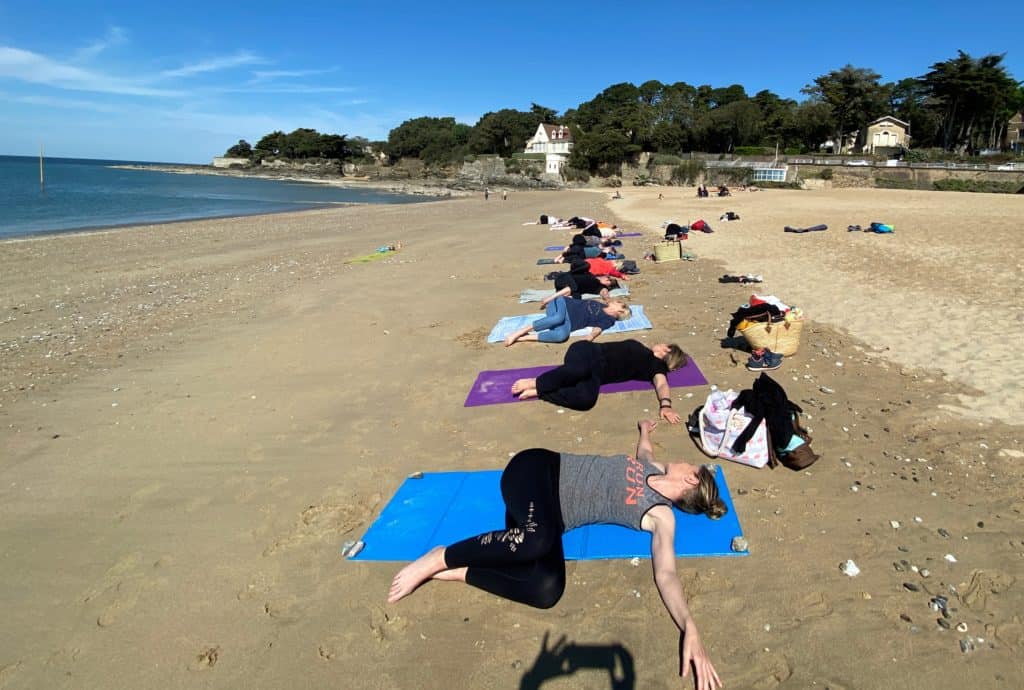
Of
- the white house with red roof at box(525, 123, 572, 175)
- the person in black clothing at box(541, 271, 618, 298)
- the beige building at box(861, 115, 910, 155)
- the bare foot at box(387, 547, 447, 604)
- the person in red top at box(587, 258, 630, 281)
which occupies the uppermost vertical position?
the white house with red roof at box(525, 123, 572, 175)

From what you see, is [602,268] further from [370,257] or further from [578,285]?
[370,257]

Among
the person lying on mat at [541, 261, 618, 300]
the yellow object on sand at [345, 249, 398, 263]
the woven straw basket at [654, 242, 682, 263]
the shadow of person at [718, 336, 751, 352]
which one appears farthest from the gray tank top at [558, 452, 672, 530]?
the yellow object on sand at [345, 249, 398, 263]

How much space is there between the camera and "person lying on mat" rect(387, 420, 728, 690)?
109 inches

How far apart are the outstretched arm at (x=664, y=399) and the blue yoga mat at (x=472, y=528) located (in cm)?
74

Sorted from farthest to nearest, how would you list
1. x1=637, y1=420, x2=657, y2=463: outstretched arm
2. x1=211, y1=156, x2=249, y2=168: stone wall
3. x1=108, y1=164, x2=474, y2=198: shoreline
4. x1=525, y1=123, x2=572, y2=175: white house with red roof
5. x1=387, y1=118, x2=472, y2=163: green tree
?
x1=211, y1=156, x2=249, y2=168: stone wall < x1=387, y1=118, x2=472, y2=163: green tree < x1=525, y1=123, x2=572, y2=175: white house with red roof < x1=108, y1=164, x2=474, y2=198: shoreline < x1=637, y1=420, x2=657, y2=463: outstretched arm

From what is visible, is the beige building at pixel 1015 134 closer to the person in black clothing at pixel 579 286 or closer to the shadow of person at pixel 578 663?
the person in black clothing at pixel 579 286

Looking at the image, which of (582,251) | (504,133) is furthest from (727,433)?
(504,133)

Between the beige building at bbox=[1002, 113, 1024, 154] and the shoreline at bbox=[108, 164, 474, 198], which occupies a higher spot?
the beige building at bbox=[1002, 113, 1024, 154]

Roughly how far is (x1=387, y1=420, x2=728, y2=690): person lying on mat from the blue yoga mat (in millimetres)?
80

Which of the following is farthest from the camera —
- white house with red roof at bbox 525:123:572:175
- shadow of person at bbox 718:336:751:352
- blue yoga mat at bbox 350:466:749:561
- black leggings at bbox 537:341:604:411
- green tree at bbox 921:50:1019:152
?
white house with red roof at bbox 525:123:572:175

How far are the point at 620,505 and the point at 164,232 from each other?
22.5 meters

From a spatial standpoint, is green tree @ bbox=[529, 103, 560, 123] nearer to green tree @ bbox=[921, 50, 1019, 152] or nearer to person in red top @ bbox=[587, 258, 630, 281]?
green tree @ bbox=[921, 50, 1019, 152]

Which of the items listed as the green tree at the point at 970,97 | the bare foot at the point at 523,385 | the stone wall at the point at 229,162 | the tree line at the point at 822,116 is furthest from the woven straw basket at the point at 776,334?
the stone wall at the point at 229,162

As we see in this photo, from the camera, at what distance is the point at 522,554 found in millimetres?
2791
